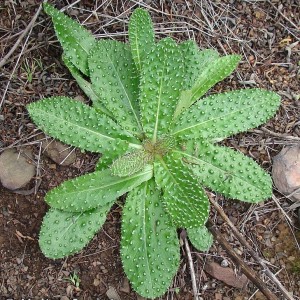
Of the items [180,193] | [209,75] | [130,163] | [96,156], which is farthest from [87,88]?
[180,193]

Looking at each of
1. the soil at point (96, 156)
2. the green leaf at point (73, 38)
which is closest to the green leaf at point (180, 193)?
the soil at point (96, 156)

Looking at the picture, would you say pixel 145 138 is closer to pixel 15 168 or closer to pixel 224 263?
pixel 15 168

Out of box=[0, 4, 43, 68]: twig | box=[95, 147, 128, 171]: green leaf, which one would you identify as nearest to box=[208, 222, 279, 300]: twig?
box=[95, 147, 128, 171]: green leaf

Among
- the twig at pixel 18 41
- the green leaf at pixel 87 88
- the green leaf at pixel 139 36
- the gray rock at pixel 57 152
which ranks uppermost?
the green leaf at pixel 139 36

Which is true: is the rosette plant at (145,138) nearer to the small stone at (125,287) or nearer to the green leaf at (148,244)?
the green leaf at (148,244)

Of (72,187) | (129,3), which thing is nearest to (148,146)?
(72,187)
